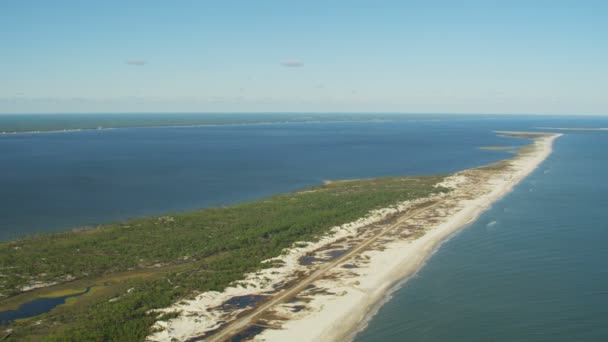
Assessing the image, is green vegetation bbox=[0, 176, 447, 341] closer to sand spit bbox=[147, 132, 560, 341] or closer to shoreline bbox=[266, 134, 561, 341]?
sand spit bbox=[147, 132, 560, 341]

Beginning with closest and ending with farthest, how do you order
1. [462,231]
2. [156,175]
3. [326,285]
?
1. [326,285]
2. [462,231]
3. [156,175]

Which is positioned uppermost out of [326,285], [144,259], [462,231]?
[462,231]

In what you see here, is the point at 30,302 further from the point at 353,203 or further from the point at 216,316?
the point at 353,203

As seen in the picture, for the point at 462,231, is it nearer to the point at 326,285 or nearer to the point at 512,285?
the point at 512,285

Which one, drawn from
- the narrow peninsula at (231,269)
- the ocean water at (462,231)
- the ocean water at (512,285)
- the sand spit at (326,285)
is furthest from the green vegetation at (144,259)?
the ocean water at (512,285)

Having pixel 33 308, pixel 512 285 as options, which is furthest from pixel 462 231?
pixel 33 308

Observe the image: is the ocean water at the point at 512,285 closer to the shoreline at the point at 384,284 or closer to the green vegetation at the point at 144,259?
the shoreline at the point at 384,284

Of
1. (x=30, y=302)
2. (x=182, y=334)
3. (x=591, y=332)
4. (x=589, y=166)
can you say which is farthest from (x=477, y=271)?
(x=589, y=166)
